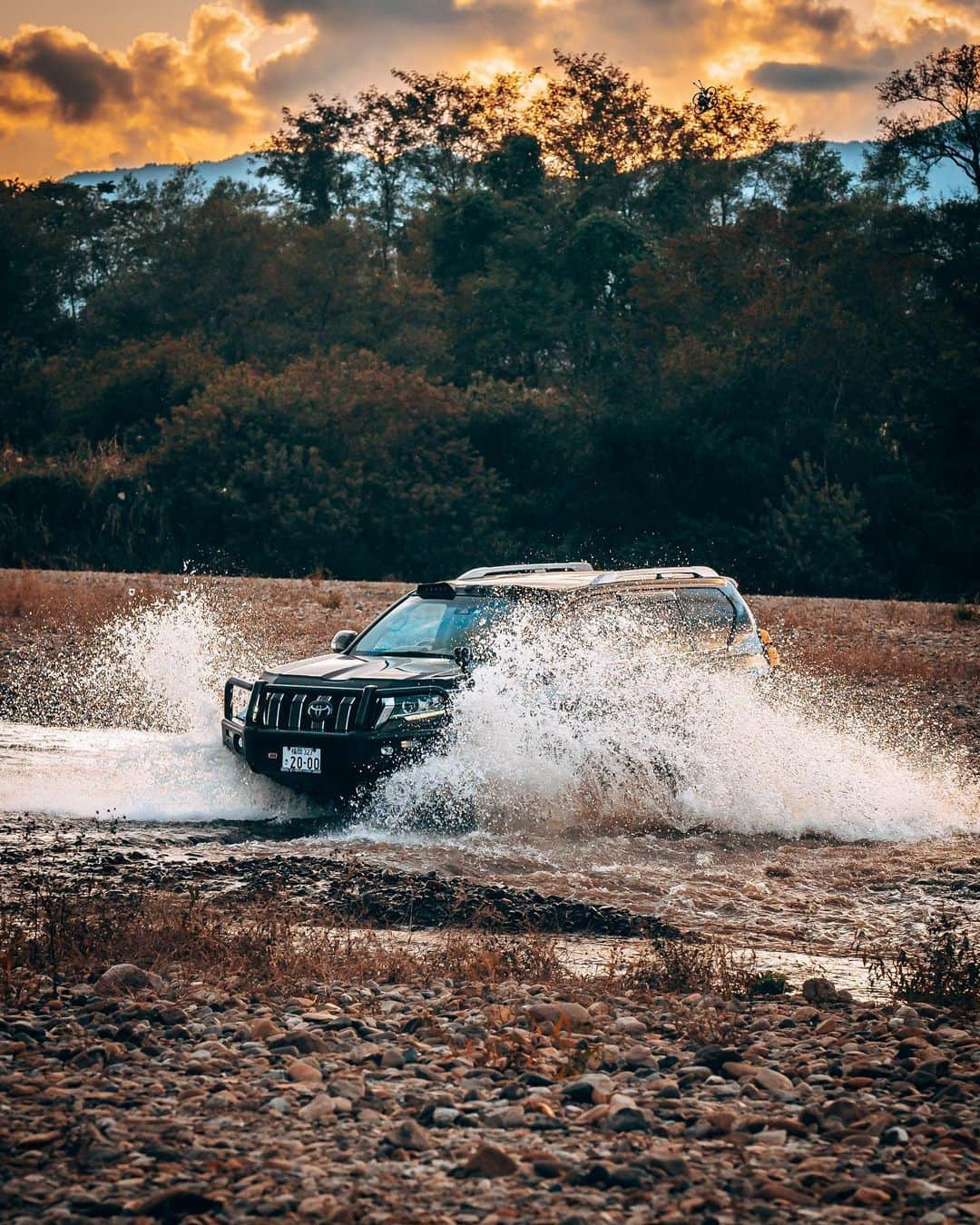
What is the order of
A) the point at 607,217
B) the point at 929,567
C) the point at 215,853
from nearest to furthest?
the point at 215,853 → the point at 929,567 → the point at 607,217

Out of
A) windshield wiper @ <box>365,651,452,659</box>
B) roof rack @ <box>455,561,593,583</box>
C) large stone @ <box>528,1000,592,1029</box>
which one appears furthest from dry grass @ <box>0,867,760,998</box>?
roof rack @ <box>455,561,593,583</box>

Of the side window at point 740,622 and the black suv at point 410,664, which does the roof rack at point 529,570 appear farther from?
the side window at point 740,622

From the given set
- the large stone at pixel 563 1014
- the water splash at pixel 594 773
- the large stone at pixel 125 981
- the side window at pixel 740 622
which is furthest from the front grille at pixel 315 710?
the large stone at pixel 563 1014

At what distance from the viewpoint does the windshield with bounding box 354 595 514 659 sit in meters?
11.5

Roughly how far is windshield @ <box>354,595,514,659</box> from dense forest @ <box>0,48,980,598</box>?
25173 millimetres

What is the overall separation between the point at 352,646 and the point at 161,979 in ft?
17.7

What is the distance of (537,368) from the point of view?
169 feet

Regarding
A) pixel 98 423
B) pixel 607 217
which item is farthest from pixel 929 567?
pixel 98 423

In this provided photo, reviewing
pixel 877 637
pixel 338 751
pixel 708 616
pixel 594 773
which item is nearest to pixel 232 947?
pixel 338 751

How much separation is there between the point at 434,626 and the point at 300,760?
170 centimetres

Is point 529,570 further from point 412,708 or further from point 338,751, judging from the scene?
point 338,751

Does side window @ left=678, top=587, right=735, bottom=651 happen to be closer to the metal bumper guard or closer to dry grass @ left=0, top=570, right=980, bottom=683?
the metal bumper guard

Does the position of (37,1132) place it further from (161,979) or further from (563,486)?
(563,486)

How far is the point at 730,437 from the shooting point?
41.8 metres
